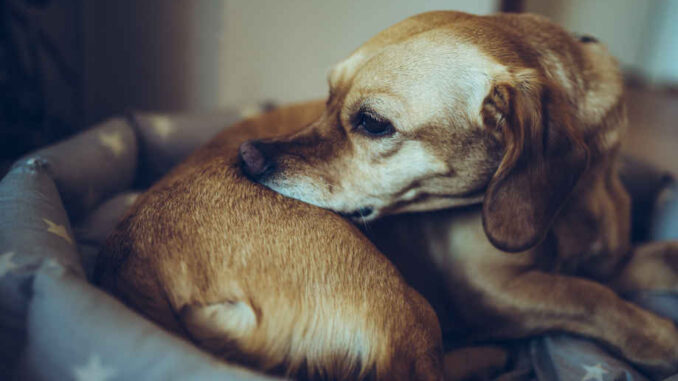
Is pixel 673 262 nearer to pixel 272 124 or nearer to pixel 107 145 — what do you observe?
pixel 272 124

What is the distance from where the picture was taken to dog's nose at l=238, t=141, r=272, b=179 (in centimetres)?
118

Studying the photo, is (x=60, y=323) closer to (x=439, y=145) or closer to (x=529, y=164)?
(x=439, y=145)

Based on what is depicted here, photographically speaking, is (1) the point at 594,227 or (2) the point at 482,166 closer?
(2) the point at 482,166

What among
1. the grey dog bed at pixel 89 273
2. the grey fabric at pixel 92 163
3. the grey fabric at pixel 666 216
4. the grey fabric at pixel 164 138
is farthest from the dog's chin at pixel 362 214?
the grey fabric at pixel 666 216

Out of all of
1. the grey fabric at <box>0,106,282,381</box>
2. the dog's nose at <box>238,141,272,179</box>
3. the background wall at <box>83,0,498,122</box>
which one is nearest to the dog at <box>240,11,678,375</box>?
the dog's nose at <box>238,141,272,179</box>

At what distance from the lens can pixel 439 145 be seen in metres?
1.15

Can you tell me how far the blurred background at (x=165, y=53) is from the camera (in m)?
2.16

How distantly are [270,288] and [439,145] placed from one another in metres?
0.49

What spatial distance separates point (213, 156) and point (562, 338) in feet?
3.38

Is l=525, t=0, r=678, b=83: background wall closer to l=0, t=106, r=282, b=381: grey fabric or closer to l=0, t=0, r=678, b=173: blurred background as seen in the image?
l=0, t=0, r=678, b=173: blurred background

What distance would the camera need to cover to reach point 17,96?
2.12 m

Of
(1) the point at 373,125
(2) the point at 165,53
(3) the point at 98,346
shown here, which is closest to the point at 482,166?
(1) the point at 373,125

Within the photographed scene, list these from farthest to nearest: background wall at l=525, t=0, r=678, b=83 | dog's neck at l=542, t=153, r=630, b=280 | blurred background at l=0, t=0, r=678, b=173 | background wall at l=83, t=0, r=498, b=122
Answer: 1. background wall at l=525, t=0, r=678, b=83
2. background wall at l=83, t=0, r=498, b=122
3. blurred background at l=0, t=0, r=678, b=173
4. dog's neck at l=542, t=153, r=630, b=280

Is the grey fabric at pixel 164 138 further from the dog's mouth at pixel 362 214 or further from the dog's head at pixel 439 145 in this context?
the dog's mouth at pixel 362 214
